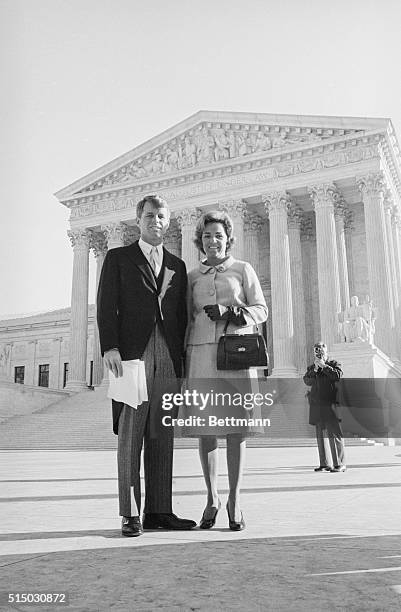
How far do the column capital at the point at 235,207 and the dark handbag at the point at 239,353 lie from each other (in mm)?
31344

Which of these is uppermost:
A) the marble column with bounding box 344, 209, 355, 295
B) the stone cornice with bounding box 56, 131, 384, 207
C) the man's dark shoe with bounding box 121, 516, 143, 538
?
the stone cornice with bounding box 56, 131, 384, 207

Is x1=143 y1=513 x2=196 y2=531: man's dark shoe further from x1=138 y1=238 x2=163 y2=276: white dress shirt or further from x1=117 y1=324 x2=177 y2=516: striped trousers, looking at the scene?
x1=138 y1=238 x2=163 y2=276: white dress shirt

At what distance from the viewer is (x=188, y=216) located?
36344 mm

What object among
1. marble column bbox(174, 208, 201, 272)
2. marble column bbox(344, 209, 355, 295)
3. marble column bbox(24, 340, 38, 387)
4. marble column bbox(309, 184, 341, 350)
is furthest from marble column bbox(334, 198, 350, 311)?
marble column bbox(24, 340, 38, 387)

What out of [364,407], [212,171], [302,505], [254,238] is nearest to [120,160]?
[212,171]

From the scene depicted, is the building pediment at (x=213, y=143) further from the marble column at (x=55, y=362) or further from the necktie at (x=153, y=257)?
the necktie at (x=153, y=257)

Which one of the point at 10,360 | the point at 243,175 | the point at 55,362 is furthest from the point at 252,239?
the point at 10,360

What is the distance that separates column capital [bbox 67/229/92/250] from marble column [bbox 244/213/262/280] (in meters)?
10.0

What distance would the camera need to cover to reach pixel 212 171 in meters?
36.2

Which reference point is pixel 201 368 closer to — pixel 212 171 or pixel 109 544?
pixel 109 544

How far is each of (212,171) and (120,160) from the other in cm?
622

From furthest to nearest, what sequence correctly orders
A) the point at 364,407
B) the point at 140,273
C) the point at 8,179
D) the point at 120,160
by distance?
the point at 120,160 → the point at 364,407 → the point at 140,273 → the point at 8,179

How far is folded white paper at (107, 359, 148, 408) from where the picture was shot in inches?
A: 162

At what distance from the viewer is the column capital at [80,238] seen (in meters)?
39.3
